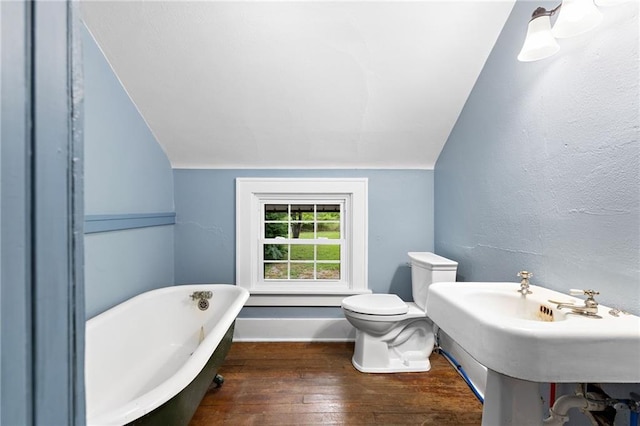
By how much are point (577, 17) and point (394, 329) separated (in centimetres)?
185

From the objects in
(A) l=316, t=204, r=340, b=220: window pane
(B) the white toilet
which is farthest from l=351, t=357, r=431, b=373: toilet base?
(A) l=316, t=204, r=340, b=220: window pane

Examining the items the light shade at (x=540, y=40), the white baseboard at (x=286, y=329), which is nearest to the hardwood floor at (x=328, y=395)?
the white baseboard at (x=286, y=329)

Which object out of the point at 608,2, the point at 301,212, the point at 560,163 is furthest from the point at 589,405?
the point at 301,212

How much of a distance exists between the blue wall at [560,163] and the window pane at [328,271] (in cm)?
108

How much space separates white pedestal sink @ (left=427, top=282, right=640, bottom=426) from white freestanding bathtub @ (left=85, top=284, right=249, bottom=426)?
37.9 inches

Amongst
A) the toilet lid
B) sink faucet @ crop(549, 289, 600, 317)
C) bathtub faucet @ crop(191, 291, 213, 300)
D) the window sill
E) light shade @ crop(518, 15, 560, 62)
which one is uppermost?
light shade @ crop(518, 15, 560, 62)

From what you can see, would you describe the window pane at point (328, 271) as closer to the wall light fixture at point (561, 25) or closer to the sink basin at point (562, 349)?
the sink basin at point (562, 349)

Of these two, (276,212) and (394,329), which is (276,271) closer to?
(276,212)

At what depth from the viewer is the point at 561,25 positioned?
1.07 m

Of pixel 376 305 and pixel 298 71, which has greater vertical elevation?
pixel 298 71

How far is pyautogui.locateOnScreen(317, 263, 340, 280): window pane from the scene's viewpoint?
266cm

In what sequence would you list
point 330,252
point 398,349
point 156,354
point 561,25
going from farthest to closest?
point 330,252 → point 398,349 → point 156,354 → point 561,25

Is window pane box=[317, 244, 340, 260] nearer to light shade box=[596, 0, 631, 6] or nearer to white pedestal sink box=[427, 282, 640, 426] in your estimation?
white pedestal sink box=[427, 282, 640, 426]

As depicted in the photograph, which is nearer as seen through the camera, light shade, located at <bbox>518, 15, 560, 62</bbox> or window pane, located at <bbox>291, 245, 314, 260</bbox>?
light shade, located at <bbox>518, 15, 560, 62</bbox>
